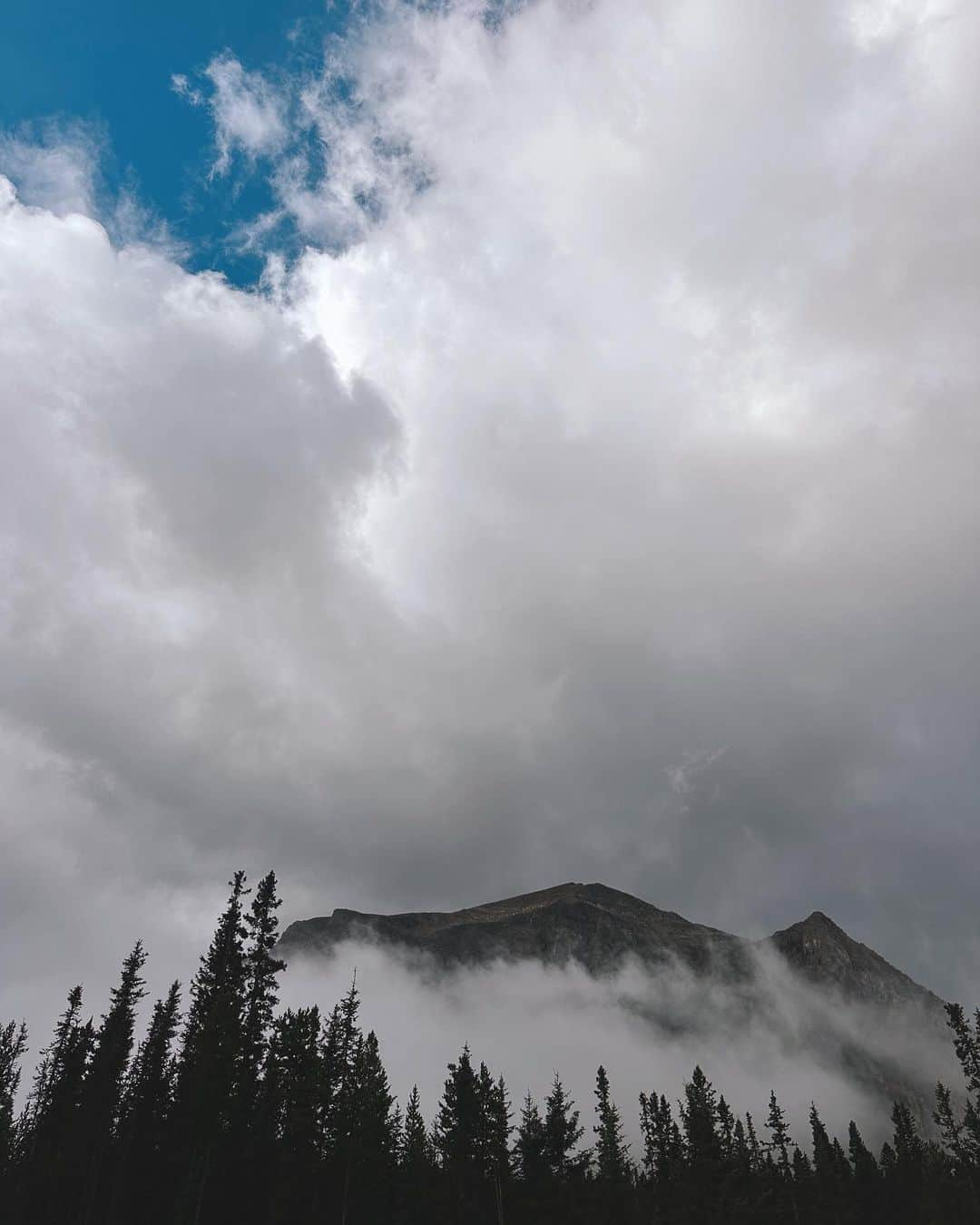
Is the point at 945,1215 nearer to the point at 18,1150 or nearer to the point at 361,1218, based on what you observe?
the point at 361,1218

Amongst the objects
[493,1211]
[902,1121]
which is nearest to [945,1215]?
[493,1211]

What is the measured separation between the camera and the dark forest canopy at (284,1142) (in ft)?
159

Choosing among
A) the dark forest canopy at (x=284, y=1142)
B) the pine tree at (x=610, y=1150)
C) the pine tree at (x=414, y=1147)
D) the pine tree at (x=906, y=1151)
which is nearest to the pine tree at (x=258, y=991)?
the dark forest canopy at (x=284, y=1142)

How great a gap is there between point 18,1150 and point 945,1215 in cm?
8752

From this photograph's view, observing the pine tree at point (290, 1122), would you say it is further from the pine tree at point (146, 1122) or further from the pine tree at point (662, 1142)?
the pine tree at point (662, 1142)

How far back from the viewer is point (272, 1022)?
1989 inches

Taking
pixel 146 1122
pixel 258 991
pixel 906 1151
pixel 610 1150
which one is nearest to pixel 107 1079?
pixel 146 1122

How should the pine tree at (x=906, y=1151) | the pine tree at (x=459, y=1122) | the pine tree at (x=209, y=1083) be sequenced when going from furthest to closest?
the pine tree at (x=906, y=1151), the pine tree at (x=459, y=1122), the pine tree at (x=209, y=1083)

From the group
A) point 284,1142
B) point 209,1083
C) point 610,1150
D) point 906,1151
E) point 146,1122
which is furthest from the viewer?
point 906,1151

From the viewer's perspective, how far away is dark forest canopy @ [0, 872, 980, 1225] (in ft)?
159

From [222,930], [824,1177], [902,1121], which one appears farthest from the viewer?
[902,1121]

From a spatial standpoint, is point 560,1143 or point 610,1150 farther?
point 610,1150

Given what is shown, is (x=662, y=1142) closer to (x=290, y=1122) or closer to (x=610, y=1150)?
(x=610, y=1150)

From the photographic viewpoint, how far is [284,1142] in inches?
2032
